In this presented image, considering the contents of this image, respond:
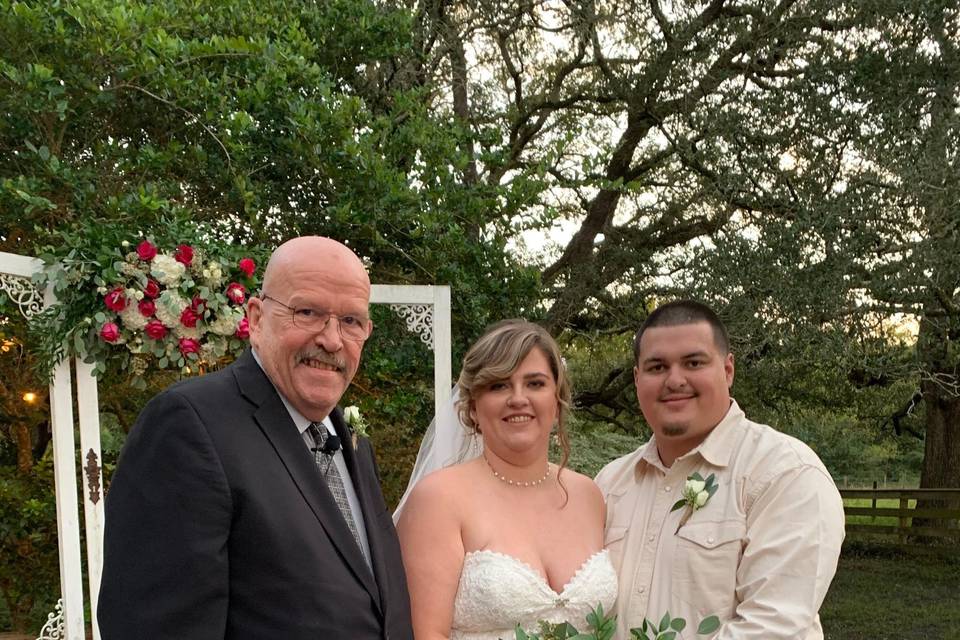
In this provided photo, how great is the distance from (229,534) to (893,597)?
435 inches

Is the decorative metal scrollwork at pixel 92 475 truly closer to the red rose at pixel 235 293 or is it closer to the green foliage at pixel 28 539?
the red rose at pixel 235 293

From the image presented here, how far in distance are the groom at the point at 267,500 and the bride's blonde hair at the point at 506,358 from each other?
0.75 meters

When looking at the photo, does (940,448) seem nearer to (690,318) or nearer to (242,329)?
(242,329)

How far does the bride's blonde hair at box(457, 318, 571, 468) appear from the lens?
2990mm

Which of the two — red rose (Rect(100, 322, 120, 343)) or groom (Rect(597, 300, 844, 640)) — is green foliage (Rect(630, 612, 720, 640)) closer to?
groom (Rect(597, 300, 844, 640))

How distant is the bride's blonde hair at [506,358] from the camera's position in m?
2.99

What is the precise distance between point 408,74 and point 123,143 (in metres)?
2.82

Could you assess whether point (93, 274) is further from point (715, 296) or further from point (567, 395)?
point (715, 296)

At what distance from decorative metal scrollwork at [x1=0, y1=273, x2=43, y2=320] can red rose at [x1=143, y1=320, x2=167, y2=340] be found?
0.61m

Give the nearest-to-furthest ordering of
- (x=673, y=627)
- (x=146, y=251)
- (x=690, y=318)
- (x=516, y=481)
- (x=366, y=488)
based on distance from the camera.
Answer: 1. (x=366, y=488)
2. (x=673, y=627)
3. (x=690, y=318)
4. (x=516, y=481)
5. (x=146, y=251)

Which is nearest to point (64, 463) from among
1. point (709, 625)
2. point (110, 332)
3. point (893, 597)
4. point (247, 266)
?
point (110, 332)

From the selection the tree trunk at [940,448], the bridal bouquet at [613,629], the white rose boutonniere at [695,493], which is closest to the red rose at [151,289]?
the bridal bouquet at [613,629]

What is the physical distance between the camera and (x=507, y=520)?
299 centimetres

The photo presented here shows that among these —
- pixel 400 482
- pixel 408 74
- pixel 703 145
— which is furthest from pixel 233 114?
pixel 703 145
